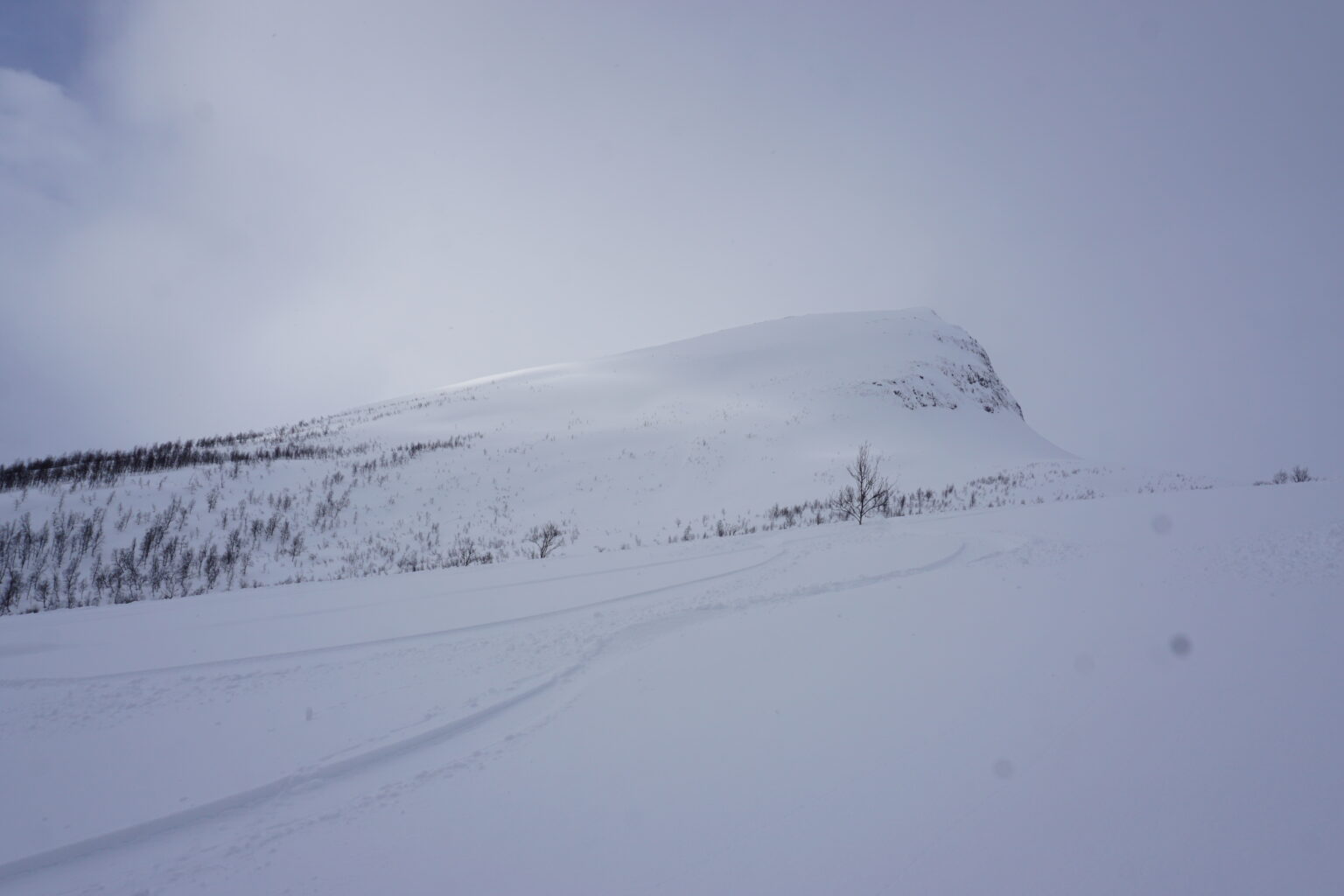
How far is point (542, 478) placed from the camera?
22516 mm

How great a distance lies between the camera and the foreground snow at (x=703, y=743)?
2199 millimetres

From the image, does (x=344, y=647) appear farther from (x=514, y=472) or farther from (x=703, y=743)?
(x=514, y=472)

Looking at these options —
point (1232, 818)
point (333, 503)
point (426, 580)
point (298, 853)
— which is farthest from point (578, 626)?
point (333, 503)

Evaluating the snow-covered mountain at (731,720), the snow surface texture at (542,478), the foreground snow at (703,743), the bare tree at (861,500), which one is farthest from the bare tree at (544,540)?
the bare tree at (861,500)

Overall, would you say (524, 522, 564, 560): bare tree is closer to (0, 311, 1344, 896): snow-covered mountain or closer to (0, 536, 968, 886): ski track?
(0, 311, 1344, 896): snow-covered mountain

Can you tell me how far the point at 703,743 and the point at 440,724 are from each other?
64.7 inches

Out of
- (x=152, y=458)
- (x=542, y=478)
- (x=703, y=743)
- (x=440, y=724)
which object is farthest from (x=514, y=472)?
(x=703, y=743)

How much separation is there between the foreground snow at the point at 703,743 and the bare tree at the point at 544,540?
6.62 m

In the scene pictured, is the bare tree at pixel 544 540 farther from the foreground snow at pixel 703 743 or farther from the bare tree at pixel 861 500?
the bare tree at pixel 861 500

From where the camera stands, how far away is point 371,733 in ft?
10.8

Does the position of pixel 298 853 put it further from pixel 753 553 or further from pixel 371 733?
pixel 753 553

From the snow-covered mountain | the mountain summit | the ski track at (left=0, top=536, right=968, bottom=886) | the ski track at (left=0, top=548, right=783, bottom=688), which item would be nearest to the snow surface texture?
the mountain summit

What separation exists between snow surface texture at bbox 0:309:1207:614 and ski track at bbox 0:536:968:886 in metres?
6.97

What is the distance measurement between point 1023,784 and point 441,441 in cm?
2854
